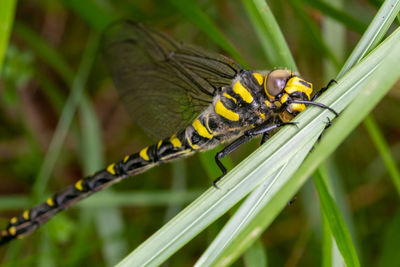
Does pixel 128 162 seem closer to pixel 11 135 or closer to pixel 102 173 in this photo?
pixel 102 173

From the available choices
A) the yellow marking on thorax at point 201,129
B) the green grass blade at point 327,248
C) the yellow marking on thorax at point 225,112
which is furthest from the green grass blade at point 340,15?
the green grass blade at point 327,248

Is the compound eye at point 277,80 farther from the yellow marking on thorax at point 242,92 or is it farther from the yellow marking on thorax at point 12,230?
the yellow marking on thorax at point 12,230

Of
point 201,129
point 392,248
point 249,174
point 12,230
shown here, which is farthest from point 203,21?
point 12,230

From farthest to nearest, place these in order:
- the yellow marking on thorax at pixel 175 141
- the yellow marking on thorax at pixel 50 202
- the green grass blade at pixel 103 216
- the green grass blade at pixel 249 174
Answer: the green grass blade at pixel 103 216 < the yellow marking on thorax at pixel 50 202 < the yellow marking on thorax at pixel 175 141 < the green grass blade at pixel 249 174

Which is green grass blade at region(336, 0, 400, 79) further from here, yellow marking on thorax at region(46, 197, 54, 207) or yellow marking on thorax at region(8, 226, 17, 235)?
yellow marking on thorax at region(8, 226, 17, 235)

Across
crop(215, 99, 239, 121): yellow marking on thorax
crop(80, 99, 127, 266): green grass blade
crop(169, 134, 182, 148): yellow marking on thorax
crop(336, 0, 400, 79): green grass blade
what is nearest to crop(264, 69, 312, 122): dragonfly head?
crop(215, 99, 239, 121): yellow marking on thorax

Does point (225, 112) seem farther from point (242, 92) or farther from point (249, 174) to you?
point (249, 174)

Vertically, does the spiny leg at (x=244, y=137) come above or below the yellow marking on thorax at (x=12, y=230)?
below
